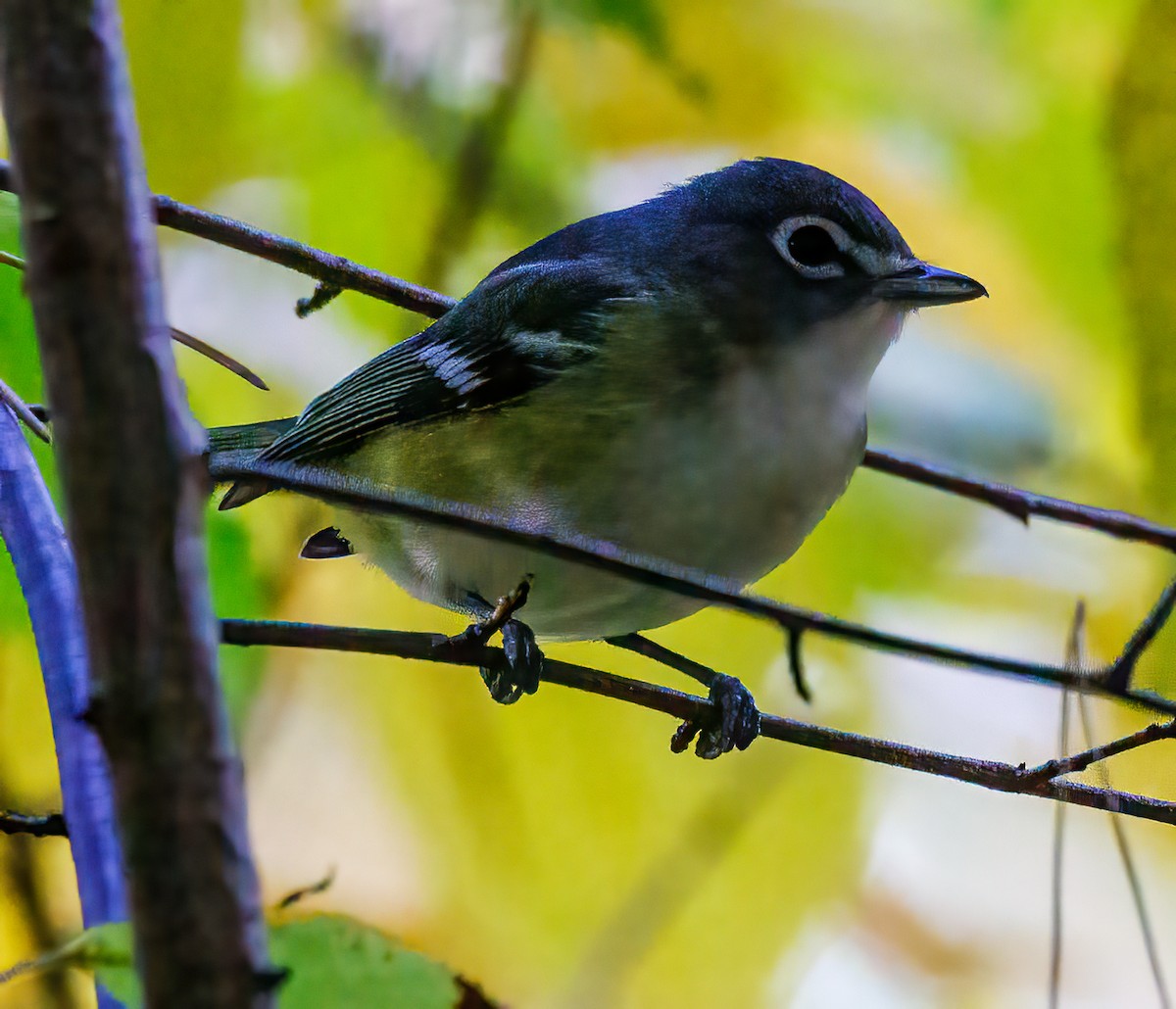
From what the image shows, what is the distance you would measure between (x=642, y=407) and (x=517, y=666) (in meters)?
0.11

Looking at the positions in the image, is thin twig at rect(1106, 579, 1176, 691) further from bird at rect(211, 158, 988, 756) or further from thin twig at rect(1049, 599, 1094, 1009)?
bird at rect(211, 158, 988, 756)

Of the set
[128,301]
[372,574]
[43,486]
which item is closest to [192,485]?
[128,301]

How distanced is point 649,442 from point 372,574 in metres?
0.22

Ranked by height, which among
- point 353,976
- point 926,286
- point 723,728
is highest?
point 926,286

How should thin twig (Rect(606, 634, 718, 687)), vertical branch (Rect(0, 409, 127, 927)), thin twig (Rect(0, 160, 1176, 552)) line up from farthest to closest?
thin twig (Rect(606, 634, 718, 687))
thin twig (Rect(0, 160, 1176, 552))
vertical branch (Rect(0, 409, 127, 927))

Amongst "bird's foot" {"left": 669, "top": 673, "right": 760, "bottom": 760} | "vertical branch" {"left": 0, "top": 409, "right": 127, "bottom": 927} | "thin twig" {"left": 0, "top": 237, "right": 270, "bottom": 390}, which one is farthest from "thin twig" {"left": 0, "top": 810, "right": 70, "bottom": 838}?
"bird's foot" {"left": 669, "top": 673, "right": 760, "bottom": 760}

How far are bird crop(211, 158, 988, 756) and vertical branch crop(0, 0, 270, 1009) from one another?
0.70 feet

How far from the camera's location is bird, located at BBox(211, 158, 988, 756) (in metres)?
0.43

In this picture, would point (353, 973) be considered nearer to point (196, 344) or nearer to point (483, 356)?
point (196, 344)

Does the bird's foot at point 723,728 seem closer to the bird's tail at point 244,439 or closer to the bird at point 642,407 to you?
the bird at point 642,407

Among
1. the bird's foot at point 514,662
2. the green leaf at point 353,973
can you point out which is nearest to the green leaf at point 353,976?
the green leaf at point 353,973

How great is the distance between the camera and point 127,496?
0.18 meters

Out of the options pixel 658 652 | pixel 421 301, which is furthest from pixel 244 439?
pixel 658 652

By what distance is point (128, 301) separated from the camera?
7.2 inches
